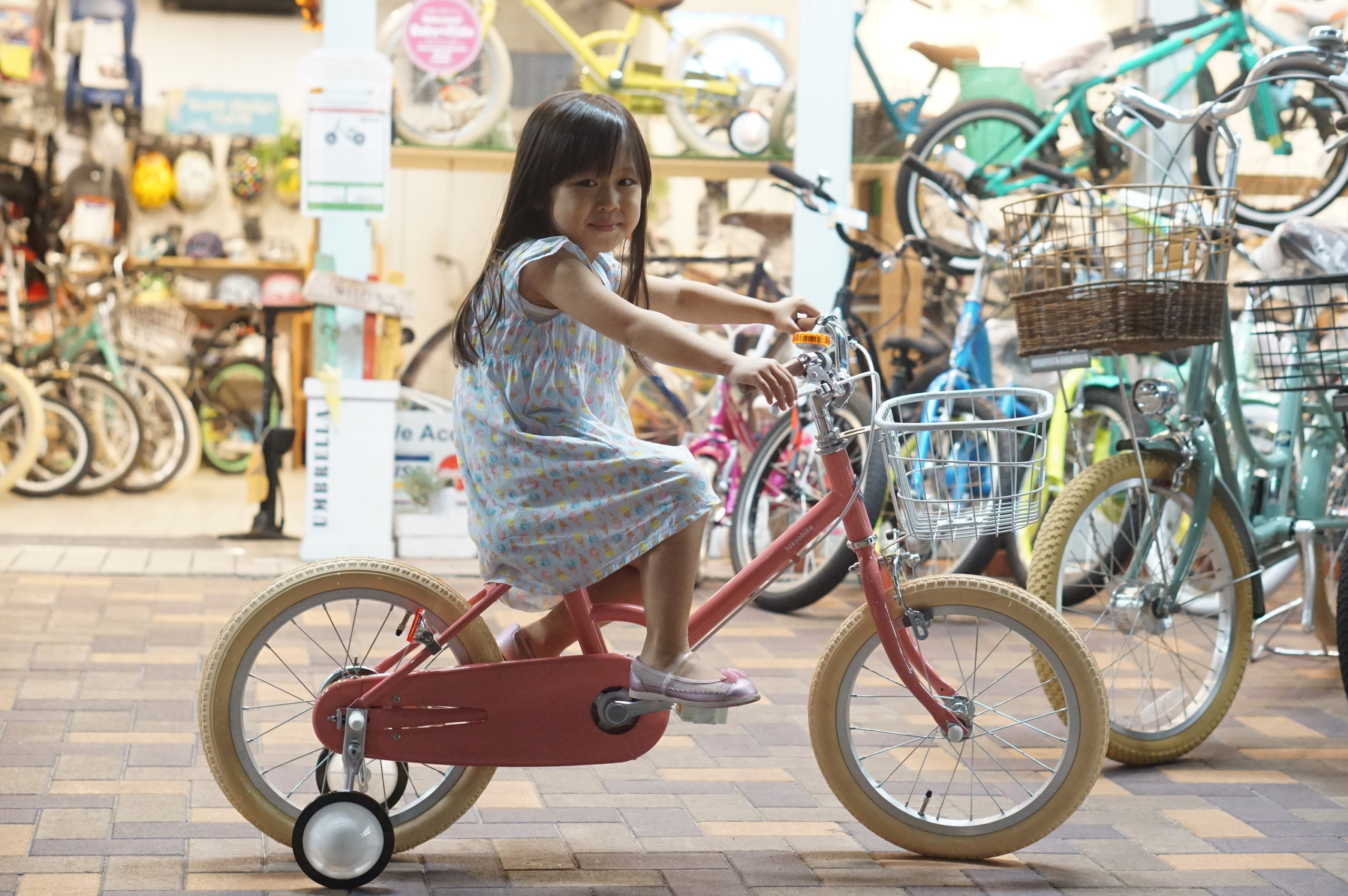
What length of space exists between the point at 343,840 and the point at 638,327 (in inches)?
37.1

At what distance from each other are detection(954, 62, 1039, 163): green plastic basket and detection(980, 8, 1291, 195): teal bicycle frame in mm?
15

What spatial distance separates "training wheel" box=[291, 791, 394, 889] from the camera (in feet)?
7.60

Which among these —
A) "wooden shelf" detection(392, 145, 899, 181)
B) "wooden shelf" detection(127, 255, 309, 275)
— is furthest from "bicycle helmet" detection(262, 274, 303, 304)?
"wooden shelf" detection(392, 145, 899, 181)

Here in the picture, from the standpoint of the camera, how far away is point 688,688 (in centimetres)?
231

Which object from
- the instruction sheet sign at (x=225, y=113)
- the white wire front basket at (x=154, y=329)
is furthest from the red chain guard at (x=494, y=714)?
the instruction sheet sign at (x=225, y=113)

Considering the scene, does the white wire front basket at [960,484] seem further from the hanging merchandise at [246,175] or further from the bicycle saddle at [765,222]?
the hanging merchandise at [246,175]

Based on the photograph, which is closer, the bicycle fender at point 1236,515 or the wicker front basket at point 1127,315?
the wicker front basket at point 1127,315

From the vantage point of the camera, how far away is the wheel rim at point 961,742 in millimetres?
2521

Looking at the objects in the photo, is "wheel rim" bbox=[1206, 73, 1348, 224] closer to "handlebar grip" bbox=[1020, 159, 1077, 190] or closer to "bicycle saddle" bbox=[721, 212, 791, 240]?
"handlebar grip" bbox=[1020, 159, 1077, 190]

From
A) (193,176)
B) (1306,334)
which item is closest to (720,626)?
(1306,334)

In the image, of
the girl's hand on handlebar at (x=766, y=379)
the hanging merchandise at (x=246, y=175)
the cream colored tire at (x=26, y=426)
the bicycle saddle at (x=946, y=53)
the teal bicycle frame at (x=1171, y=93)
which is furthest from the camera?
the hanging merchandise at (x=246, y=175)

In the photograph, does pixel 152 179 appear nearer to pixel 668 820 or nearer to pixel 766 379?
pixel 668 820

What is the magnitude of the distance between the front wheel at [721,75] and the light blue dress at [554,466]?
3.41m

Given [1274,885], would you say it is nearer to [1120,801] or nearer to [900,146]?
[1120,801]
